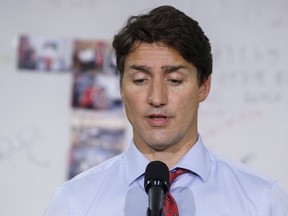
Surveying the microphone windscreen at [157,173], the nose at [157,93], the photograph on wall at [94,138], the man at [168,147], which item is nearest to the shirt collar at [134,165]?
the man at [168,147]

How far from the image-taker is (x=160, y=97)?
1.09m

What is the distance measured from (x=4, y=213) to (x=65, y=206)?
89 cm

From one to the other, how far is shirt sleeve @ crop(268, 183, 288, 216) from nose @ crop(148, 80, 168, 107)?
267mm

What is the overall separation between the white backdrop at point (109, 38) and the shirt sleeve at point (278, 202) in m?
0.86

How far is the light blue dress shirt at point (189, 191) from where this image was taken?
1121mm

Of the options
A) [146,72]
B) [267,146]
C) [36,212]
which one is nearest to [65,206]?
[146,72]

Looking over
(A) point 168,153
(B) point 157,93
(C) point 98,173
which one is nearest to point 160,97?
(B) point 157,93

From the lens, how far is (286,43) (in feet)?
6.64

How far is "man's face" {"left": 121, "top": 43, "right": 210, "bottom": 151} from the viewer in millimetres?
1109

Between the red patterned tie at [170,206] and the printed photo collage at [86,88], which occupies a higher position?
the printed photo collage at [86,88]

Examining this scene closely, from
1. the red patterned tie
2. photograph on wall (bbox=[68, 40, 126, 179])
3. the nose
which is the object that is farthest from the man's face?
photograph on wall (bbox=[68, 40, 126, 179])

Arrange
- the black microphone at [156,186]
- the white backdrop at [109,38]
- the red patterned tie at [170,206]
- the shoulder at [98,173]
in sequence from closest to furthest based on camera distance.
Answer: the black microphone at [156,186], the red patterned tie at [170,206], the shoulder at [98,173], the white backdrop at [109,38]

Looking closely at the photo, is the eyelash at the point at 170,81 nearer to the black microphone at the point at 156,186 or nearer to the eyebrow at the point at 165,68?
the eyebrow at the point at 165,68

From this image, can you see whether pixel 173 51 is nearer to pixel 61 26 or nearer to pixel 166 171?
pixel 166 171
